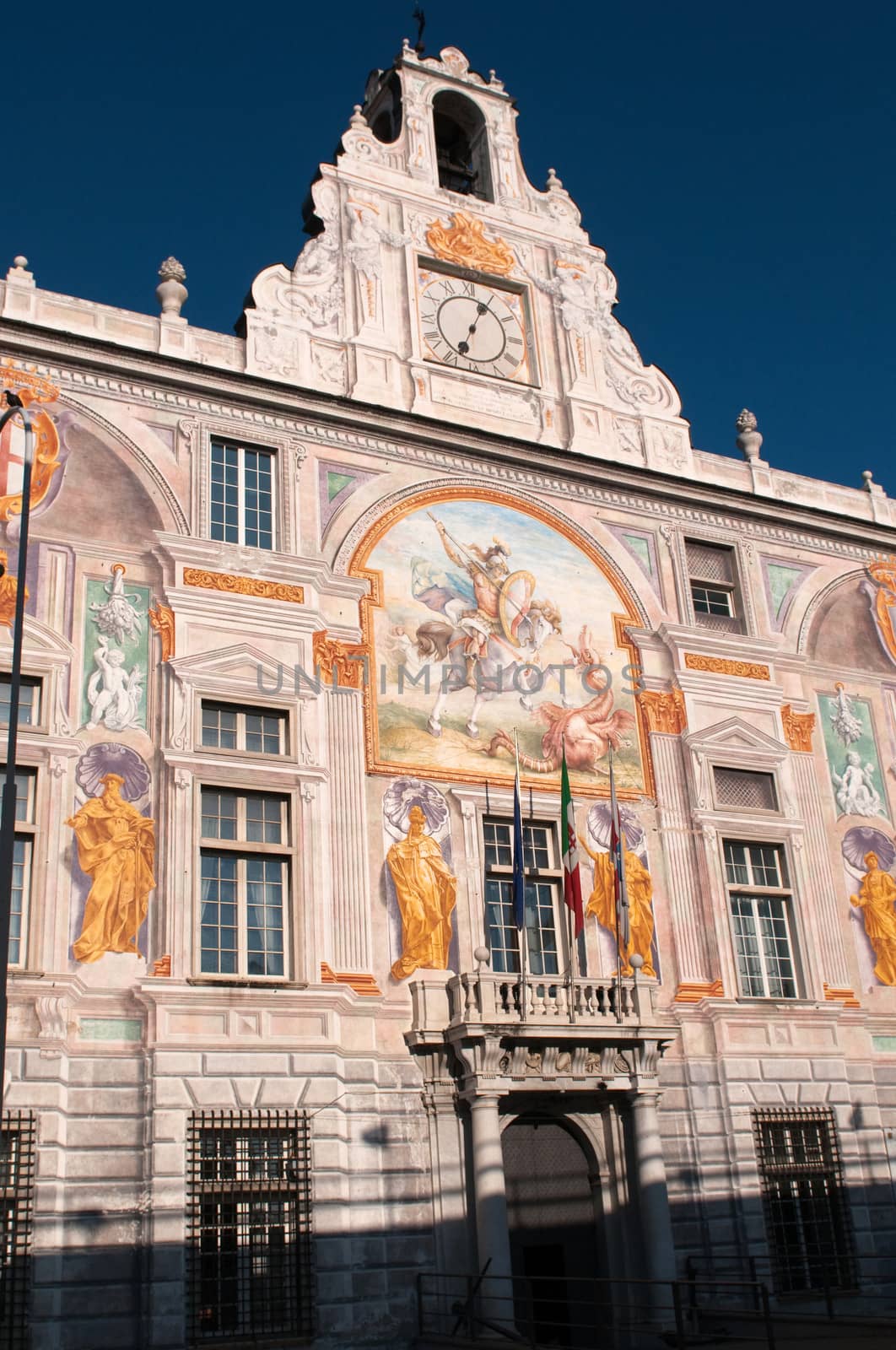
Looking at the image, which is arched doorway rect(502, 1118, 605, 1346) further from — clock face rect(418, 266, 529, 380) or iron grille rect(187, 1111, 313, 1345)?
clock face rect(418, 266, 529, 380)

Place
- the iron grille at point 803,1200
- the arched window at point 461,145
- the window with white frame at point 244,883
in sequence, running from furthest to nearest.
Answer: the arched window at point 461,145 < the iron grille at point 803,1200 < the window with white frame at point 244,883

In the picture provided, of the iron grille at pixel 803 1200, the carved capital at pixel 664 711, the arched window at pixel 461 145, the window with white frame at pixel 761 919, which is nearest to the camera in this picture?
the iron grille at pixel 803 1200

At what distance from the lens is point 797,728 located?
2855cm

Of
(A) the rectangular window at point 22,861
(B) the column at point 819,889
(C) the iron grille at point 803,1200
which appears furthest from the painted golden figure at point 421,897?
(B) the column at point 819,889

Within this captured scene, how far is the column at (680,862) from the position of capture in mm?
25297

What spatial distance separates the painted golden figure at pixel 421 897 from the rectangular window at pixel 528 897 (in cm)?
92

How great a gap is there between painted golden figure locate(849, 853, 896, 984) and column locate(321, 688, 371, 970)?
10042 millimetres

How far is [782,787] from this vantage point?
27703mm

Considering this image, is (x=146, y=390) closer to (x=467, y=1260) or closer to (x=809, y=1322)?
(x=467, y=1260)

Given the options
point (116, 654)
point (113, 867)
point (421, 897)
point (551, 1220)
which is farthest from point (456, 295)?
point (551, 1220)

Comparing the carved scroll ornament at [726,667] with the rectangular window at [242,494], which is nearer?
the rectangular window at [242,494]

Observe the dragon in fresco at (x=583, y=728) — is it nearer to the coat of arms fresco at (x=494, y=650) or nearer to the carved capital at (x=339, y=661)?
the coat of arms fresco at (x=494, y=650)

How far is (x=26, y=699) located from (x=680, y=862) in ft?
37.6

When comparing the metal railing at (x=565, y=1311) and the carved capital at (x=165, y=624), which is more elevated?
the carved capital at (x=165, y=624)
